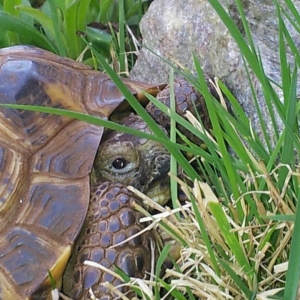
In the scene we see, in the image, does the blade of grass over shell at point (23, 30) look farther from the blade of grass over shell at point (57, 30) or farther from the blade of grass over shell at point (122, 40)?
the blade of grass over shell at point (122, 40)

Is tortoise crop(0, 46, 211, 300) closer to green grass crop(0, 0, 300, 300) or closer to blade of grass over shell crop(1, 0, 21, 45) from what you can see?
green grass crop(0, 0, 300, 300)

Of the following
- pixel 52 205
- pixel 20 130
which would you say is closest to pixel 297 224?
pixel 52 205

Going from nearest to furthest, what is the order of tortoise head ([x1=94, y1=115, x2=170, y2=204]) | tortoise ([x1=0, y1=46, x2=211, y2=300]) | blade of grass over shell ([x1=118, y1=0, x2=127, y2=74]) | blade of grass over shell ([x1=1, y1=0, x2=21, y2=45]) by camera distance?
tortoise ([x1=0, y1=46, x2=211, y2=300]) → tortoise head ([x1=94, y1=115, x2=170, y2=204]) → blade of grass over shell ([x1=118, y1=0, x2=127, y2=74]) → blade of grass over shell ([x1=1, y1=0, x2=21, y2=45])

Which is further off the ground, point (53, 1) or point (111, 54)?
point (53, 1)

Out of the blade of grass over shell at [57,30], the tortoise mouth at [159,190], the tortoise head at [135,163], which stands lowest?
the tortoise mouth at [159,190]

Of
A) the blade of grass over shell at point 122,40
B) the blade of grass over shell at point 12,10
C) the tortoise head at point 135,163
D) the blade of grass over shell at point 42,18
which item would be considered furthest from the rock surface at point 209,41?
the blade of grass over shell at point 12,10

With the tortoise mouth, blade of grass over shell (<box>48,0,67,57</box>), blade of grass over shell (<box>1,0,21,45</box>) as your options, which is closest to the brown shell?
the tortoise mouth

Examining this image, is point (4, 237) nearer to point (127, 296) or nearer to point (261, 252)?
point (127, 296)

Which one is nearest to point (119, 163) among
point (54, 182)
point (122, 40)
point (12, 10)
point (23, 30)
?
point (54, 182)
